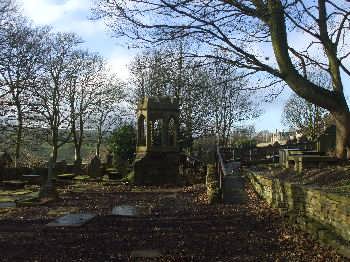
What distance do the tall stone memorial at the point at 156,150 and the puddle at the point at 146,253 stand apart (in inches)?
578

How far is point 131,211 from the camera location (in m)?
11.3

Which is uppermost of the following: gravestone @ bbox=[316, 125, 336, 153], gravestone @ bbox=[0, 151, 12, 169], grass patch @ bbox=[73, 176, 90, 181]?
gravestone @ bbox=[316, 125, 336, 153]

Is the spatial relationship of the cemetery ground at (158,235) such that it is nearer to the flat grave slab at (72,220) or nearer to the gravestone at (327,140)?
the flat grave slab at (72,220)

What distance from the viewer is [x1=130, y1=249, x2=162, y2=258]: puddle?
6.50m

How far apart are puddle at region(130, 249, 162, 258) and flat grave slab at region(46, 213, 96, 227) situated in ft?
8.56

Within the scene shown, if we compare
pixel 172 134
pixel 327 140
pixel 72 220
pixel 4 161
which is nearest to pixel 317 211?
pixel 72 220

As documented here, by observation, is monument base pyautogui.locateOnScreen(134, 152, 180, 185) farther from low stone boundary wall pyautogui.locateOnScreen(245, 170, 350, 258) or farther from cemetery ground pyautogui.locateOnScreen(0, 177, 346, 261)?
low stone boundary wall pyautogui.locateOnScreen(245, 170, 350, 258)

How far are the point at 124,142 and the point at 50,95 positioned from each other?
21.7ft

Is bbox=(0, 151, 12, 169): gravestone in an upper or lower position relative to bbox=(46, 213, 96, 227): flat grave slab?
upper

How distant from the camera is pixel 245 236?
8.00 meters

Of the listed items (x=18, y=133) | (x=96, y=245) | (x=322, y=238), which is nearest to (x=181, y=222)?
(x=96, y=245)

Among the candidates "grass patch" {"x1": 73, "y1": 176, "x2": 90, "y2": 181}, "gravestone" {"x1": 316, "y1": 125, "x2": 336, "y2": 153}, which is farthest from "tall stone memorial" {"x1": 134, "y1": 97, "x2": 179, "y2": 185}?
"gravestone" {"x1": 316, "y1": 125, "x2": 336, "y2": 153}

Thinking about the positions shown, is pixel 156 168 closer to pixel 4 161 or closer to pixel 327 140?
pixel 4 161

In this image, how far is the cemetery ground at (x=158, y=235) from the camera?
6.55 metres
